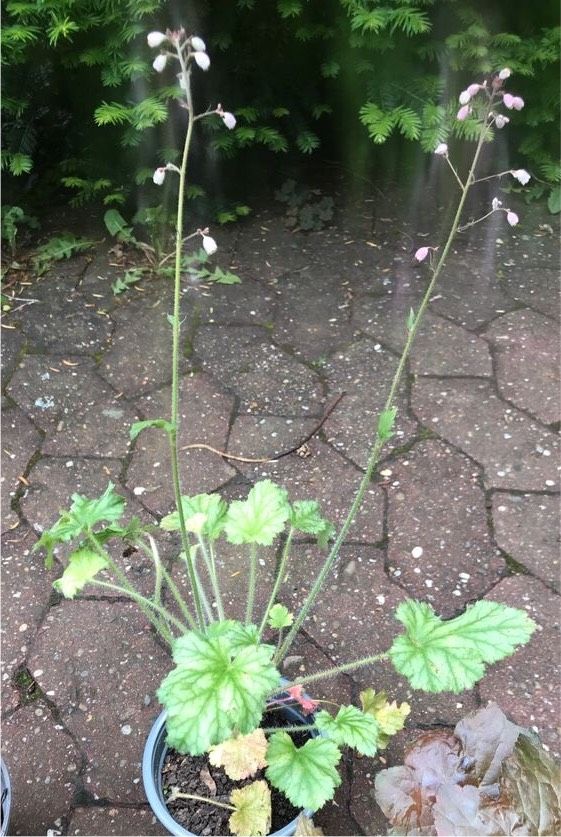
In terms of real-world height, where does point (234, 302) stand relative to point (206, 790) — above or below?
above

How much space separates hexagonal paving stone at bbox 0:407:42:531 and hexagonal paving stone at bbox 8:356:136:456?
0.11 ft

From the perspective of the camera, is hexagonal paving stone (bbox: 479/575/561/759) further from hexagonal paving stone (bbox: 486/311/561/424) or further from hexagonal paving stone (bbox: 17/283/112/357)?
hexagonal paving stone (bbox: 17/283/112/357)

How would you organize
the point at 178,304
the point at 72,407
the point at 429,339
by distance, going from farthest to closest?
the point at 429,339, the point at 72,407, the point at 178,304

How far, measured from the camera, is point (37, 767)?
1521 mm

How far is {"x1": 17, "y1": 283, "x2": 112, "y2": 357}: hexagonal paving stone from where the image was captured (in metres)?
2.61

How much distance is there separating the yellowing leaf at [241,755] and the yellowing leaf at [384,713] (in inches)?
8.8

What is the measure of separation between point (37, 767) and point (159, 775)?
306 millimetres

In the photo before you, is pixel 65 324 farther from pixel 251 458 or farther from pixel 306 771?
pixel 306 771

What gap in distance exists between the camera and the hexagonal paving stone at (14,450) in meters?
2.05

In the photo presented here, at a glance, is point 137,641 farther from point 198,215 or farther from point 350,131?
point 350,131

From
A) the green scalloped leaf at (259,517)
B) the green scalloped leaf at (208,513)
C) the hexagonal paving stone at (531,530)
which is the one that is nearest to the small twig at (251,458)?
the hexagonal paving stone at (531,530)

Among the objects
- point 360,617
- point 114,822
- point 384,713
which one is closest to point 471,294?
point 360,617

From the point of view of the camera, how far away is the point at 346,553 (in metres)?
1.93

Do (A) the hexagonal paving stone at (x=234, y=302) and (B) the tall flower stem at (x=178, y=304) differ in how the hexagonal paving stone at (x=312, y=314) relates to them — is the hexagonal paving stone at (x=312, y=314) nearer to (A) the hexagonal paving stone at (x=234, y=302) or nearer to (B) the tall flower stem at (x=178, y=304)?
(A) the hexagonal paving stone at (x=234, y=302)
